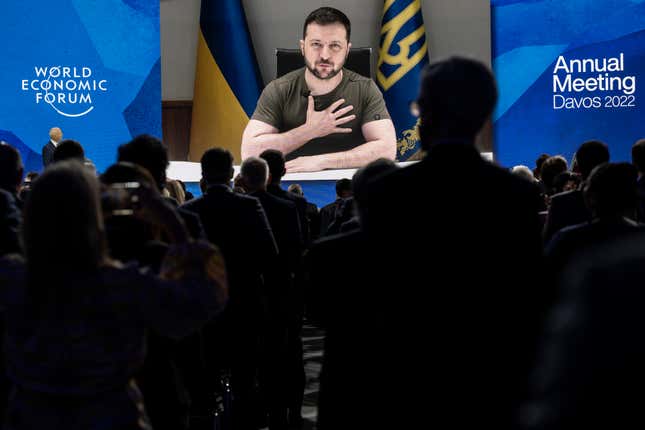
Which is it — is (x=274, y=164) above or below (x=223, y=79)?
below

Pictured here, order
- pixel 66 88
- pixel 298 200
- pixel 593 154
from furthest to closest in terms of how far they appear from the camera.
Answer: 1. pixel 66 88
2. pixel 298 200
3. pixel 593 154

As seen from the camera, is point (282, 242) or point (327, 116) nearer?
point (282, 242)

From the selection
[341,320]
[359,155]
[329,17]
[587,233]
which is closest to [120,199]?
[341,320]

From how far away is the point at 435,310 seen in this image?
1828 millimetres

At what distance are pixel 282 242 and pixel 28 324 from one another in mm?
2902

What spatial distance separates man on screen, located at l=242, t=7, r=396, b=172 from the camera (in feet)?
40.7

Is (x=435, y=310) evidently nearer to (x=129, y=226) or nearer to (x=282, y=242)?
(x=129, y=226)

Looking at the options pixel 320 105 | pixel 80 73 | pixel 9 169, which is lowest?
pixel 9 169

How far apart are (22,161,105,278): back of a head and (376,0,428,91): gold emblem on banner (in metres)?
11.0

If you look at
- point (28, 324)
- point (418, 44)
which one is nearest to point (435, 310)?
point (28, 324)

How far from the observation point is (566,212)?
12.9 feet

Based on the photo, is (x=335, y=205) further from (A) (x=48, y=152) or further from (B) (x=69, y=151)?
(A) (x=48, y=152)

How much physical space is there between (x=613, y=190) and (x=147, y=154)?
1455 mm

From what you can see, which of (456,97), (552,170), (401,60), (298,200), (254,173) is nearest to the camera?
(456,97)
